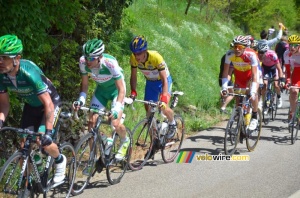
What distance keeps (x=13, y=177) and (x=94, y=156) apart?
1.60 meters

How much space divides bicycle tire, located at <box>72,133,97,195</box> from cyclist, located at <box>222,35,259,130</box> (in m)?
3.37

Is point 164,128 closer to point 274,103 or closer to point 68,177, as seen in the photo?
point 68,177

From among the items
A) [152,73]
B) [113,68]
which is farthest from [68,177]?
[152,73]

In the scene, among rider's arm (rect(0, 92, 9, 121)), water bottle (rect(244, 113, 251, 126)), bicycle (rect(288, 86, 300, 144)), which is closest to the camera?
rider's arm (rect(0, 92, 9, 121))

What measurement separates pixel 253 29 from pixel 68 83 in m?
26.8

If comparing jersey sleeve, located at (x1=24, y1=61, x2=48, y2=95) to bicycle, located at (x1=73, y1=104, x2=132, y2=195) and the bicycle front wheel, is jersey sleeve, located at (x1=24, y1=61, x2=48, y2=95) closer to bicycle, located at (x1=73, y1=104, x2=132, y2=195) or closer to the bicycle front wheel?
bicycle, located at (x1=73, y1=104, x2=132, y2=195)

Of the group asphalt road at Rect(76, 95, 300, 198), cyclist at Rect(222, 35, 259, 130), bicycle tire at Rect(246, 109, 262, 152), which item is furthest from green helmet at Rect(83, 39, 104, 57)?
bicycle tire at Rect(246, 109, 262, 152)

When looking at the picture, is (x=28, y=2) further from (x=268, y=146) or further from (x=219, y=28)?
(x=219, y=28)

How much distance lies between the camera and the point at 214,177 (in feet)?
25.9

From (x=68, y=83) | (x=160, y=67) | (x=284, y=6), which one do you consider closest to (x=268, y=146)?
(x=160, y=67)

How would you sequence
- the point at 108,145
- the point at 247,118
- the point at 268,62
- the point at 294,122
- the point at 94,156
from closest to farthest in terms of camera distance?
the point at 94,156 → the point at 108,145 → the point at 247,118 → the point at 294,122 → the point at 268,62

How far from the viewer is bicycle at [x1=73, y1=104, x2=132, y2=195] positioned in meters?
6.68

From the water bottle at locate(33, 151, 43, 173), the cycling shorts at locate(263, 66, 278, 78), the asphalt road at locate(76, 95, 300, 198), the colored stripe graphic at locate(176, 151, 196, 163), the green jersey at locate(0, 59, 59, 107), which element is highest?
the green jersey at locate(0, 59, 59, 107)

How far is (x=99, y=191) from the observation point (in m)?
6.97
